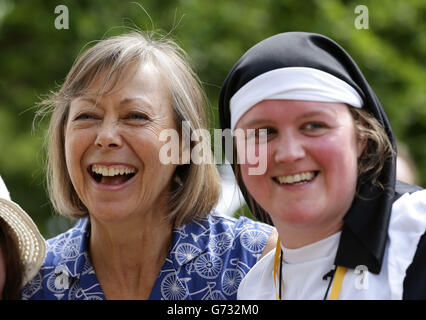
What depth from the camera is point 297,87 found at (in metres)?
2.60

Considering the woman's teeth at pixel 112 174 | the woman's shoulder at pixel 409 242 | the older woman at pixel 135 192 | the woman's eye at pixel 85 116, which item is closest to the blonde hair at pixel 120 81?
the older woman at pixel 135 192

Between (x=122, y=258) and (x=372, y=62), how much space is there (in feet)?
13.9

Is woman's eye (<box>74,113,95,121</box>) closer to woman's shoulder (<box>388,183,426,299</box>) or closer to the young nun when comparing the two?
the young nun

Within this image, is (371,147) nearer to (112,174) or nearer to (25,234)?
(112,174)

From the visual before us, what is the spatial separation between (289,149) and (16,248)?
1617 millimetres

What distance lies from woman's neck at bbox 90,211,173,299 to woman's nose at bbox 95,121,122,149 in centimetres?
47

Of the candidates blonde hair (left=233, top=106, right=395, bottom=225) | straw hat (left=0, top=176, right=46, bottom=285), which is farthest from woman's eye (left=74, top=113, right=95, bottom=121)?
blonde hair (left=233, top=106, right=395, bottom=225)

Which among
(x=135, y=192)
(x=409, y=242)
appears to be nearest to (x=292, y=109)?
(x=409, y=242)

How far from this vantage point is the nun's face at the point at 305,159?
8.56 feet

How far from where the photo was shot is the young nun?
8.50ft

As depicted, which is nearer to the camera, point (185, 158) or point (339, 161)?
point (339, 161)

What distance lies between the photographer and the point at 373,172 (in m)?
2.78

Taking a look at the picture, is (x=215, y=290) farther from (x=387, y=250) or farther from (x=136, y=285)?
(x=387, y=250)
